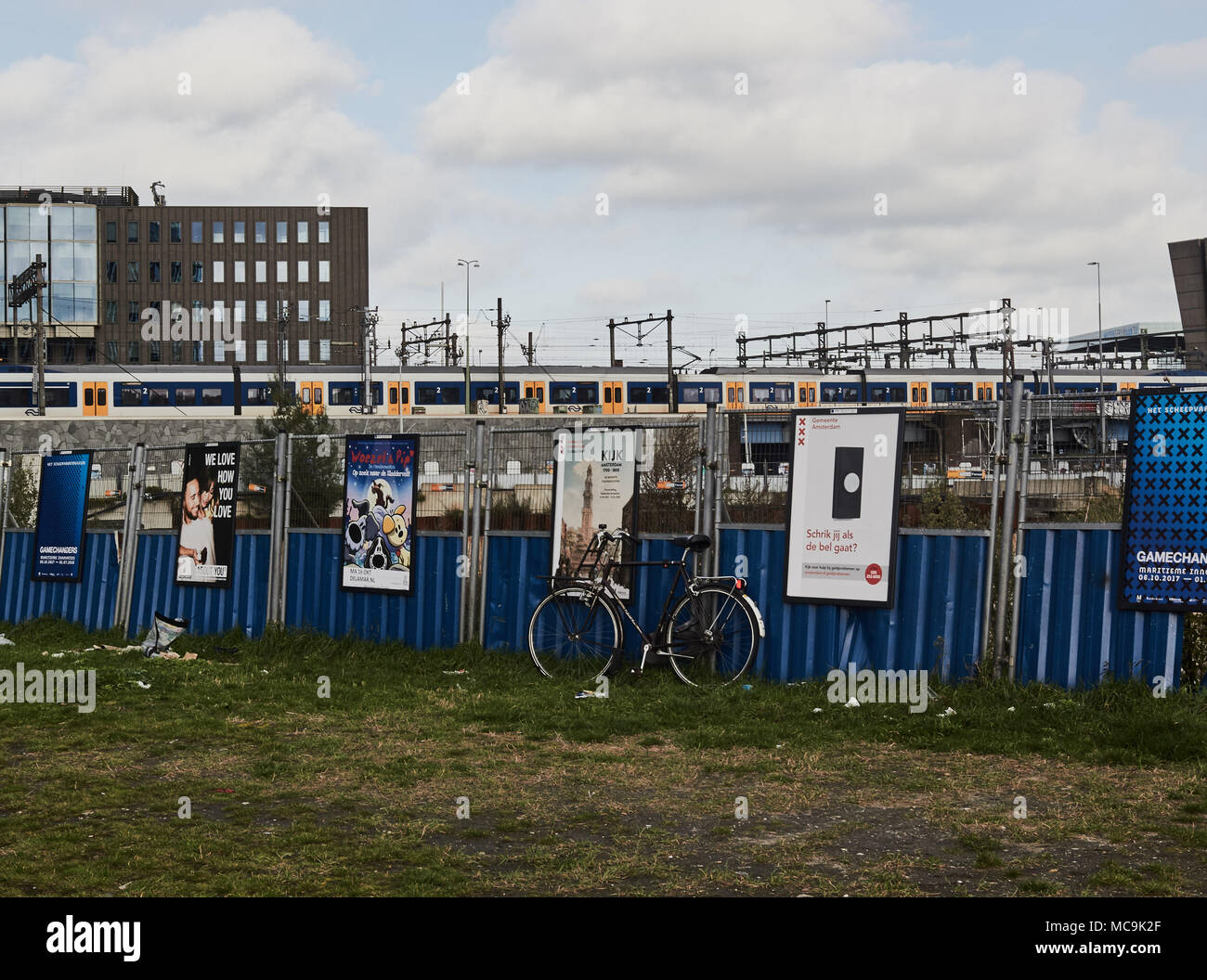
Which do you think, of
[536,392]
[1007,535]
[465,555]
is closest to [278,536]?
[465,555]

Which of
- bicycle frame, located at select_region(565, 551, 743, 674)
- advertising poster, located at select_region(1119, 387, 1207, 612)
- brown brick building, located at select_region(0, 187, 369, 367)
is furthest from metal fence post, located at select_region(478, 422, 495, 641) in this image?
brown brick building, located at select_region(0, 187, 369, 367)

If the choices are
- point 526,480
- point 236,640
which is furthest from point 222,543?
point 526,480

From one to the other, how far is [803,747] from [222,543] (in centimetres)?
917

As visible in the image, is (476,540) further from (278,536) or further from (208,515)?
(208,515)

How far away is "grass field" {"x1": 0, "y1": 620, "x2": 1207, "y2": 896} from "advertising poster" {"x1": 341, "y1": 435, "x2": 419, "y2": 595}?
2.27 metres

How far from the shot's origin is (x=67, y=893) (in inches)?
221

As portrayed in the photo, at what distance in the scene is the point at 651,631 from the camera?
11883mm

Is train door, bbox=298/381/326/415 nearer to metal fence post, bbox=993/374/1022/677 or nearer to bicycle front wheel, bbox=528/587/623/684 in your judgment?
bicycle front wheel, bbox=528/587/623/684

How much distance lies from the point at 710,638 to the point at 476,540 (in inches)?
119

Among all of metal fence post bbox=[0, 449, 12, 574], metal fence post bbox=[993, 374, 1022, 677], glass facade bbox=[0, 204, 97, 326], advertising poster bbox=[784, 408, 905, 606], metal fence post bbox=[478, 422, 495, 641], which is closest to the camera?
metal fence post bbox=[993, 374, 1022, 677]

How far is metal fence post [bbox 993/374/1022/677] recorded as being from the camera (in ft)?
32.8

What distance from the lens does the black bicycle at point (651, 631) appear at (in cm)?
1117
